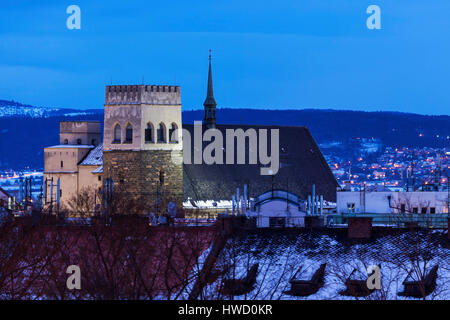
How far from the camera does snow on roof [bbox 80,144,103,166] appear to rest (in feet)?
389

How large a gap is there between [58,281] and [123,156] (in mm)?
62483

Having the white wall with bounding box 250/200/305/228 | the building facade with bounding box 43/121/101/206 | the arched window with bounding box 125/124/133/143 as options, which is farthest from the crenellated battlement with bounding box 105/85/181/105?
the white wall with bounding box 250/200/305/228

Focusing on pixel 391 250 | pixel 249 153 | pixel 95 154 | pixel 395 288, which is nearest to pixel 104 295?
pixel 395 288

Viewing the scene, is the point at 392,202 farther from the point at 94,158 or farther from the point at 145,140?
the point at 94,158

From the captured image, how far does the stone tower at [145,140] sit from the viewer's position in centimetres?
10912

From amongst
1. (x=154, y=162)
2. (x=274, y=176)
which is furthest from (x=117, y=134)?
(x=274, y=176)

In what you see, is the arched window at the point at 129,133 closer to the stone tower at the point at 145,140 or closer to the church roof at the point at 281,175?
the stone tower at the point at 145,140

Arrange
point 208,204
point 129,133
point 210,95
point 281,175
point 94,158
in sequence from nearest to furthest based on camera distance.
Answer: point 129,133 → point 208,204 → point 94,158 → point 281,175 → point 210,95

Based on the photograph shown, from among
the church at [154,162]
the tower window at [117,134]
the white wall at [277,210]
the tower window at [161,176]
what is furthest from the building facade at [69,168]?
the white wall at [277,210]

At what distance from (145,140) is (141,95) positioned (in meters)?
3.59

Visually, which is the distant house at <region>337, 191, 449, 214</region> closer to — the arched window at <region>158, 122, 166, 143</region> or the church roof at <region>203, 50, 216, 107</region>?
the arched window at <region>158, 122, 166, 143</region>

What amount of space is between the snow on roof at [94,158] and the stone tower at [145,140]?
7584mm

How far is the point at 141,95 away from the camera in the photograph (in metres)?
110
